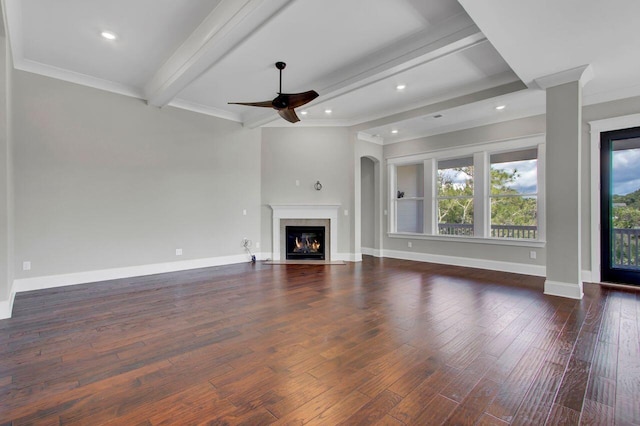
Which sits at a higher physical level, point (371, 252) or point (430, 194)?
point (430, 194)

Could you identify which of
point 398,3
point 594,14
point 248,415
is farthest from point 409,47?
point 248,415

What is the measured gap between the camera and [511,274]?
5113mm

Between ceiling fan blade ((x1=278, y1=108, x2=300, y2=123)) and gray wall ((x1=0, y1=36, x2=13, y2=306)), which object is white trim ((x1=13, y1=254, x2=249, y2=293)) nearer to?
gray wall ((x1=0, y1=36, x2=13, y2=306))

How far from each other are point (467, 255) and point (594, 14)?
419 cm

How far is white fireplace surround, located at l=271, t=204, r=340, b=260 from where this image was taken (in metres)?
6.50

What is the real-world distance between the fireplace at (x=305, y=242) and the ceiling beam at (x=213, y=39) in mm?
3534

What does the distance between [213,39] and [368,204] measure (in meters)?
5.39

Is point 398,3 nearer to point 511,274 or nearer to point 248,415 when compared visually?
point 248,415

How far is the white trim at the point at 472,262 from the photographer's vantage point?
5.07 meters

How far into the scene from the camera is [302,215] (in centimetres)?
651

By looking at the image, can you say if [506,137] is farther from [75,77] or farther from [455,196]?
[75,77]

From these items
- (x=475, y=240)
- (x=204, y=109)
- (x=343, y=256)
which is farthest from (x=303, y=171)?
(x=475, y=240)

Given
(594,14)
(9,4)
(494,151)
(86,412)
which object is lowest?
(86,412)

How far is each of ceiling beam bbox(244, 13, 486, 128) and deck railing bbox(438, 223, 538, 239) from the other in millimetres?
3602
